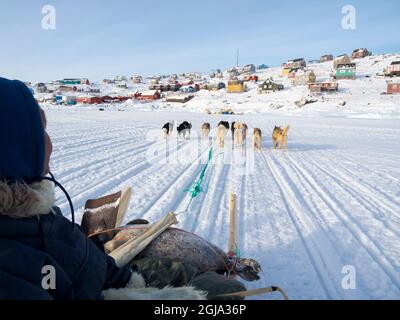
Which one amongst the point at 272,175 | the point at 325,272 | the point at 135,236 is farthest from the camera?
the point at 272,175

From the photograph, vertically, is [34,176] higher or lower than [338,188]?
higher

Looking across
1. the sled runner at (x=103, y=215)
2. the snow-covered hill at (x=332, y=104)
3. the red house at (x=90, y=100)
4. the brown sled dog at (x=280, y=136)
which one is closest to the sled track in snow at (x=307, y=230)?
the sled runner at (x=103, y=215)

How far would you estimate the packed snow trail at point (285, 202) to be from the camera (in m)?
3.09

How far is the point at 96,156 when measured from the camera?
29.6ft

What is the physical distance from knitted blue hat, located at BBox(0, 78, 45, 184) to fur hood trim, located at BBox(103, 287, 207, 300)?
0.73 metres

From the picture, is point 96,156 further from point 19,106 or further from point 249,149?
point 19,106

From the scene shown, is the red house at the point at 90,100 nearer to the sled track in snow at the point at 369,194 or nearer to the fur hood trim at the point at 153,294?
the sled track in snow at the point at 369,194

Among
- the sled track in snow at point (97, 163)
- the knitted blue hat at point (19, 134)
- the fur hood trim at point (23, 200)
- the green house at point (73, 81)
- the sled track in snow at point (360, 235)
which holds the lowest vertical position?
the sled track in snow at point (360, 235)

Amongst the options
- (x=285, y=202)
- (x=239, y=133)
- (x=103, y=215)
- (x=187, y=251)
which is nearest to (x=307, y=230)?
(x=285, y=202)

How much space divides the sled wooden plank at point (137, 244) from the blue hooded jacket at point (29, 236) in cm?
79

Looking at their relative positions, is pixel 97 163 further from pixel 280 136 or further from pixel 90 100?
pixel 90 100

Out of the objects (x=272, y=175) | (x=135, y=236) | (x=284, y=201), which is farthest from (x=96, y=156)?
(x=135, y=236)

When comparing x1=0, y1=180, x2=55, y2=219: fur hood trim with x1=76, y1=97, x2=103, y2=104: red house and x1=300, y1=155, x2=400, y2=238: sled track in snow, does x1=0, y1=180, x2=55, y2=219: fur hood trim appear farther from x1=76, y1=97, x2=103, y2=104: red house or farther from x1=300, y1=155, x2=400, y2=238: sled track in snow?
x1=76, y1=97, x2=103, y2=104: red house
